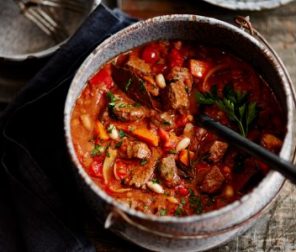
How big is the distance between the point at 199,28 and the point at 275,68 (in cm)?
42

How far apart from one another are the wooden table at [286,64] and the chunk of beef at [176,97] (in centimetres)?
72

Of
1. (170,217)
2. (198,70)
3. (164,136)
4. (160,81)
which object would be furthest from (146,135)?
(170,217)

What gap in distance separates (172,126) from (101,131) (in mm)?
327

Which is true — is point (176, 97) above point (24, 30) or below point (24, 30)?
above

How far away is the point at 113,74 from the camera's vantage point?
326 cm

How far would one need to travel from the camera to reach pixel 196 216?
2.67 m

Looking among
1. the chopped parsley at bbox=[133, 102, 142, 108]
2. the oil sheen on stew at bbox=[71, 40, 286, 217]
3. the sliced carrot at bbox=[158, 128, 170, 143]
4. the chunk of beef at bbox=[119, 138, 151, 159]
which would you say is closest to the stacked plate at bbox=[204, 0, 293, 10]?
the oil sheen on stew at bbox=[71, 40, 286, 217]

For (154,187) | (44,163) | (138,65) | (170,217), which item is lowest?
(44,163)

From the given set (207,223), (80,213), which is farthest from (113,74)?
(207,223)

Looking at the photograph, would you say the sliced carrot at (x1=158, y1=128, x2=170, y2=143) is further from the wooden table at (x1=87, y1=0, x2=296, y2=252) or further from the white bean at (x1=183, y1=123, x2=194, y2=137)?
the wooden table at (x1=87, y1=0, x2=296, y2=252)

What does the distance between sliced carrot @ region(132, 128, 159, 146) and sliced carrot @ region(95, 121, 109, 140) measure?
13cm

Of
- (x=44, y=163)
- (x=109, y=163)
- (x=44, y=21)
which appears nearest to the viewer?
(x=109, y=163)

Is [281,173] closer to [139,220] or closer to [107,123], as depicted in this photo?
[139,220]

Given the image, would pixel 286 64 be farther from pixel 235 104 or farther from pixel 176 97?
pixel 176 97
